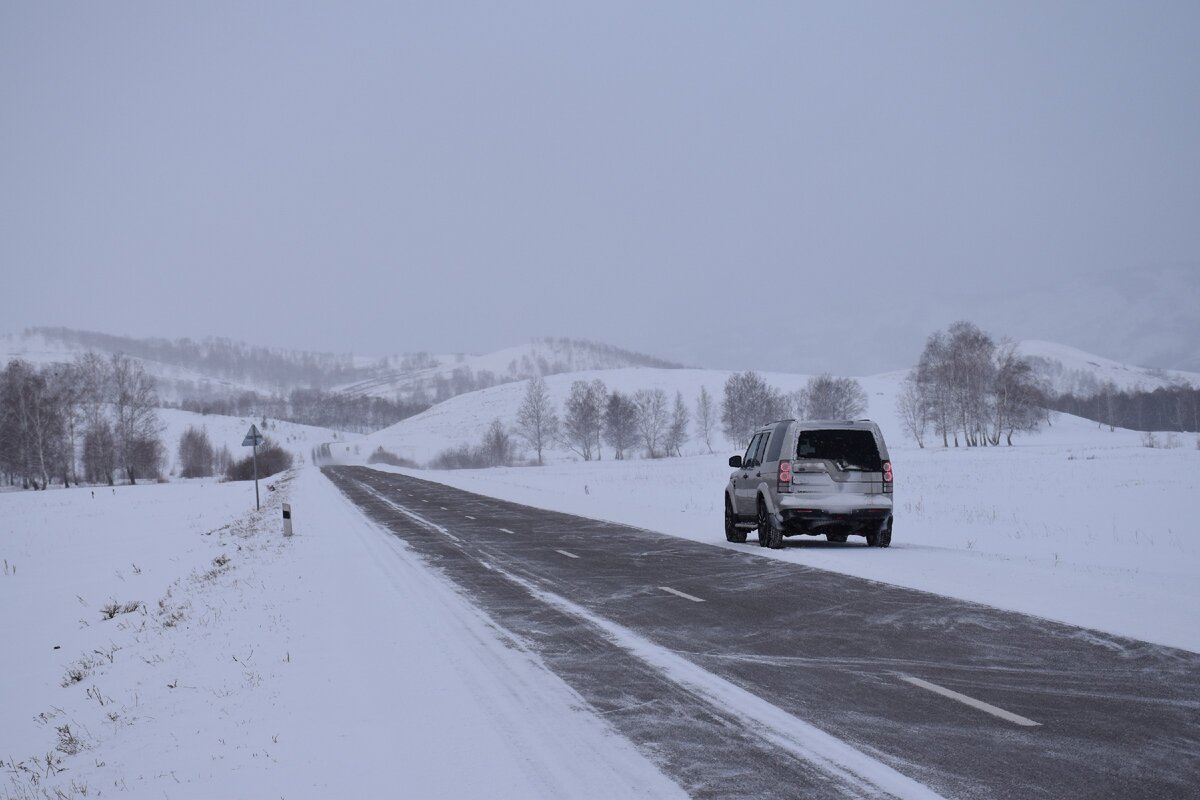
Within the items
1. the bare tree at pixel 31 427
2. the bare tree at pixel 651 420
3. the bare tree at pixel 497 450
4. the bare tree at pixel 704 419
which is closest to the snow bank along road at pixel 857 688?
the bare tree at pixel 31 427

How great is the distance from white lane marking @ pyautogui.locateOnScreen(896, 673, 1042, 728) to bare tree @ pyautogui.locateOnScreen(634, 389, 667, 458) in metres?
122

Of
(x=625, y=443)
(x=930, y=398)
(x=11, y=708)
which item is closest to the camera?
(x=11, y=708)

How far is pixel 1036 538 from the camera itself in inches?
794

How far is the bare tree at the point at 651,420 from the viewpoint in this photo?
136 meters

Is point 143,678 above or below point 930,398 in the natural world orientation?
below

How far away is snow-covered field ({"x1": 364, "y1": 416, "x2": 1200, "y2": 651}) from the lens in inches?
418

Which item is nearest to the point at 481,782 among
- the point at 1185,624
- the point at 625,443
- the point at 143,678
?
the point at 143,678

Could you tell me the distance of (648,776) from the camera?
509cm

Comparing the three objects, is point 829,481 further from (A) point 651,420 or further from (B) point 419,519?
(A) point 651,420

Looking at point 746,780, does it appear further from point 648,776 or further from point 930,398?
point 930,398

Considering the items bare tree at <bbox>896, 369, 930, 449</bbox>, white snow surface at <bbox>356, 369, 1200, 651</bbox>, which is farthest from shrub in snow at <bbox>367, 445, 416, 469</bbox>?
white snow surface at <bbox>356, 369, 1200, 651</bbox>

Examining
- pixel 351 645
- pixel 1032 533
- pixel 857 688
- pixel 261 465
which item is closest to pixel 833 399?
pixel 261 465

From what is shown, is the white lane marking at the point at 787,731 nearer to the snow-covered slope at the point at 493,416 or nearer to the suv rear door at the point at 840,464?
the suv rear door at the point at 840,464

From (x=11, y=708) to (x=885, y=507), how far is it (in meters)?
13.4
